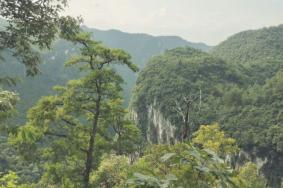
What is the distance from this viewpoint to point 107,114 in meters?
25.6

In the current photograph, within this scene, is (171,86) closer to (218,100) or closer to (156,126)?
(156,126)

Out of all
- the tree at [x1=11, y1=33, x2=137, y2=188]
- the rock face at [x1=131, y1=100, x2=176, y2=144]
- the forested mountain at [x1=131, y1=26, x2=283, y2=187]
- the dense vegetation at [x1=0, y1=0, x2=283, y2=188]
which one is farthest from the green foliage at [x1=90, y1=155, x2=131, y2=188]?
the rock face at [x1=131, y1=100, x2=176, y2=144]

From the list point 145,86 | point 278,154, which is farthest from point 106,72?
point 145,86

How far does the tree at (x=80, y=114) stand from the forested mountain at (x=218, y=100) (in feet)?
206

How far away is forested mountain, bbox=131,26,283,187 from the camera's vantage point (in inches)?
3989

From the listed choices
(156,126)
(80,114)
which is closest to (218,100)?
(156,126)

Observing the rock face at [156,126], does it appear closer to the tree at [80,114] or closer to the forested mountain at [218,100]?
the forested mountain at [218,100]

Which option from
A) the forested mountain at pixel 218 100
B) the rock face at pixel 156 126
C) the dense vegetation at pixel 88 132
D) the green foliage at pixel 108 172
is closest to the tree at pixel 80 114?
the dense vegetation at pixel 88 132

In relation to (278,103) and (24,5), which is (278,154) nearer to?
(278,103)

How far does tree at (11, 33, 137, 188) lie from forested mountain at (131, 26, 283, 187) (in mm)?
62642

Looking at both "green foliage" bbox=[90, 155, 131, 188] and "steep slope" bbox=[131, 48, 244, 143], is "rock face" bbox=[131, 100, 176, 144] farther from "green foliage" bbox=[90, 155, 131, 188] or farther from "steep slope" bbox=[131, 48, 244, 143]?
"green foliage" bbox=[90, 155, 131, 188]

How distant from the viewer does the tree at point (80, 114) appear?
24.6m

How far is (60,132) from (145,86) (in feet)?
386

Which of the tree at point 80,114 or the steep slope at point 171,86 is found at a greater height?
the tree at point 80,114
